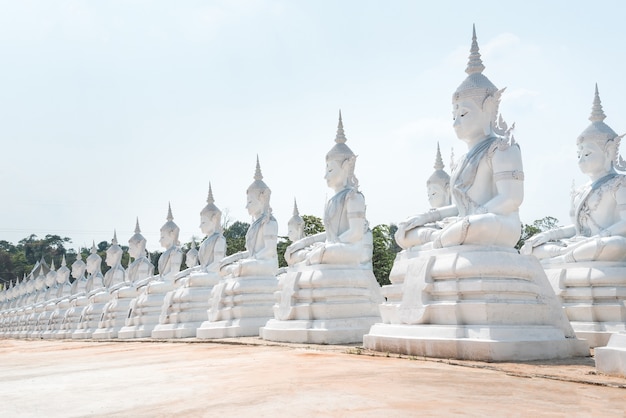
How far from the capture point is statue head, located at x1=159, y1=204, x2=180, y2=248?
26625mm

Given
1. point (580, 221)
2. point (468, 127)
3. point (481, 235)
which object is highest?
point (468, 127)

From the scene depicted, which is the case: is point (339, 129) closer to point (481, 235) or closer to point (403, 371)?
point (481, 235)

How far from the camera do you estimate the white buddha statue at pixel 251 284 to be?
18062 millimetres

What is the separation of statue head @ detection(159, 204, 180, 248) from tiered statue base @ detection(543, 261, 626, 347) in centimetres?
1744

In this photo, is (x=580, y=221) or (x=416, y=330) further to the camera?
(x=580, y=221)

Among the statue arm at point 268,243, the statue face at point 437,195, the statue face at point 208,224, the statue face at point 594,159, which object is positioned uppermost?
the statue face at point 208,224

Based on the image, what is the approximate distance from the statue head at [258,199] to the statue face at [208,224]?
3.81 m

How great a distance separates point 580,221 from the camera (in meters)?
13.2

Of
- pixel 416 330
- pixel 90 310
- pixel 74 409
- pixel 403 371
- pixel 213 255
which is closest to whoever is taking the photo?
pixel 74 409

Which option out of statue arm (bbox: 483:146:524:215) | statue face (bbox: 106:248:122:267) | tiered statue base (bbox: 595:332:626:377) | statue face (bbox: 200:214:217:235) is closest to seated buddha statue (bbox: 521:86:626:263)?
statue arm (bbox: 483:146:524:215)

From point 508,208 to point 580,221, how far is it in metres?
3.68

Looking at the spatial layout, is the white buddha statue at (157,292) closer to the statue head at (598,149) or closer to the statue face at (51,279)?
the statue head at (598,149)

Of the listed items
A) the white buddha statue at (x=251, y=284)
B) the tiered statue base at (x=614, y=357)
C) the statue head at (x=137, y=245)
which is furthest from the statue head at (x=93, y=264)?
the tiered statue base at (x=614, y=357)

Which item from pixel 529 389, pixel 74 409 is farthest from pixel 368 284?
pixel 74 409
